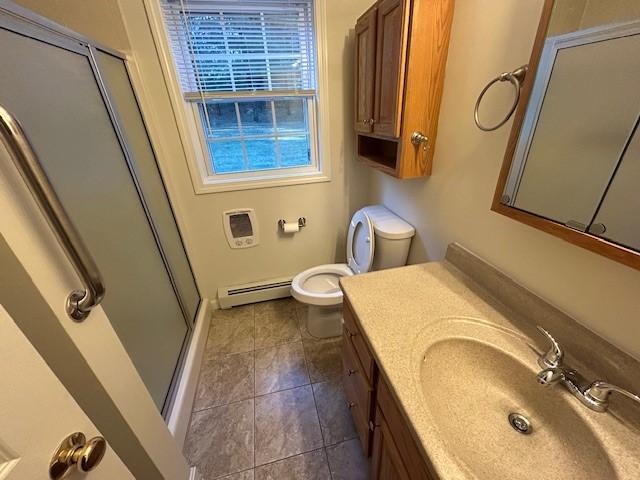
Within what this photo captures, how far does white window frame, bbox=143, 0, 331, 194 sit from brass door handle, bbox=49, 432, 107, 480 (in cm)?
148

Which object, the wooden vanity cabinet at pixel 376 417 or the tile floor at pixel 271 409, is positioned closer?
the wooden vanity cabinet at pixel 376 417

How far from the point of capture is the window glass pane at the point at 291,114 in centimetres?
174

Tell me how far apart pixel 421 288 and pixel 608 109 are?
0.68 m

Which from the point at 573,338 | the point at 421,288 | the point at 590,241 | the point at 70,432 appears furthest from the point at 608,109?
the point at 70,432

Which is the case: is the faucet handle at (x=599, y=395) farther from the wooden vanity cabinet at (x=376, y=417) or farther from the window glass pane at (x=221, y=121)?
the window glass pane at (x=221, y=121)

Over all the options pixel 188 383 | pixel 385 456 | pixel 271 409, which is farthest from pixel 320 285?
pixel 385 456

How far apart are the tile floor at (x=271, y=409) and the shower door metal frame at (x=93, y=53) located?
22 cm

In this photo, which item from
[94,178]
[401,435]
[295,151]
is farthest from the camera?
[295,151]

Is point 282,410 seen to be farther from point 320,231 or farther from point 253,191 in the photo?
point 253,191

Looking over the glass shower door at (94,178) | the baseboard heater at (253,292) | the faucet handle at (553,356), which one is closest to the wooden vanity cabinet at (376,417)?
the faucet handle at (553,356)

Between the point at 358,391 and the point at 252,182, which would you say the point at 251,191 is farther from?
the point at 358,391

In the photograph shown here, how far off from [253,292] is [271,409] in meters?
0.90

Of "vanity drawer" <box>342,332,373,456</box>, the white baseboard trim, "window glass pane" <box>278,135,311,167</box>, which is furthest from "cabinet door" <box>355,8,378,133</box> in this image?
the white baseboard trim

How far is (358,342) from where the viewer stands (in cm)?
97
